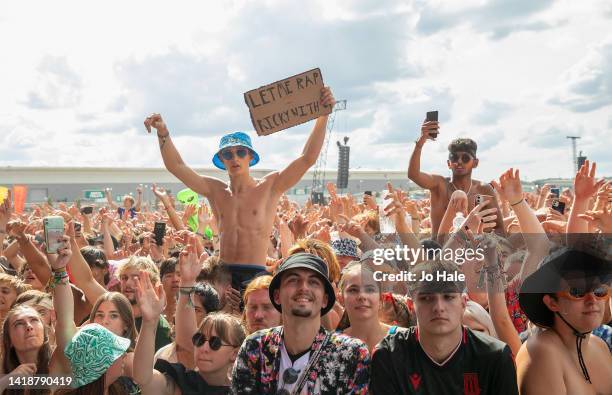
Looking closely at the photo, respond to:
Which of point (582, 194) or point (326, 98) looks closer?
point (582, 194)

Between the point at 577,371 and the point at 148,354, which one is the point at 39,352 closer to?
the point at 148,354

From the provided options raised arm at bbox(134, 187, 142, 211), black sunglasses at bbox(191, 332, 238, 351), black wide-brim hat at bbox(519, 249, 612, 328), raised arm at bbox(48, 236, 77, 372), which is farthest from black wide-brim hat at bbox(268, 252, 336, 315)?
raised arm at bbox(134, 187, 142, 211)

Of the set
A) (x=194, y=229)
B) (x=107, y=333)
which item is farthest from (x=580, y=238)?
(x=194, y=229)

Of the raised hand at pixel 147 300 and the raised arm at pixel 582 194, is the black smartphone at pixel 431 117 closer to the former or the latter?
the raised arm at pixel 582 194

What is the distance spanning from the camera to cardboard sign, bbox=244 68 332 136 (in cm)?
489

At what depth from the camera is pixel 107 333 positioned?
3049 millimetres

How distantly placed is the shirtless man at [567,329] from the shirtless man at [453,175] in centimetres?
224

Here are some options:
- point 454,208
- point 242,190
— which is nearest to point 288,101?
point 242,190

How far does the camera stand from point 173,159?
208 inches

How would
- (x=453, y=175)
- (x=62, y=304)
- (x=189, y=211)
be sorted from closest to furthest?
(x=62, y=304), (x=453, y=175), (x=189, y=211)

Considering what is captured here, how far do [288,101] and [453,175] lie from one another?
1.51 m

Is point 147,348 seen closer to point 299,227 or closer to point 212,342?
point 212,342

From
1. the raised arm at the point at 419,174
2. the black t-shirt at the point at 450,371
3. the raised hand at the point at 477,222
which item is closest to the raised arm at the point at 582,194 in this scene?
the raised hand at the point at 477,222

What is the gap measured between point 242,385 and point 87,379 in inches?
33.1
